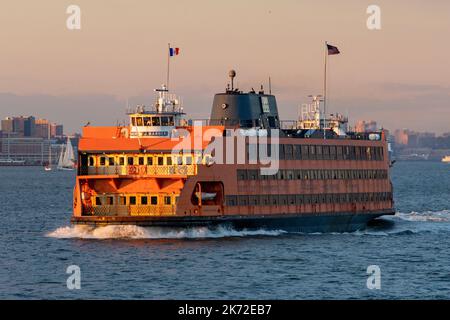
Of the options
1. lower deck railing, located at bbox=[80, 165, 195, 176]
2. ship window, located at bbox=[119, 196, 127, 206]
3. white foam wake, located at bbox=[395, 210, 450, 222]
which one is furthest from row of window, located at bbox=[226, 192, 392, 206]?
white foam wake, located at bbox=[395, 210, 450, 222]

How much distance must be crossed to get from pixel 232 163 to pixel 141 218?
19.9ft

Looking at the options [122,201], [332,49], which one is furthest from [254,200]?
[332,49]

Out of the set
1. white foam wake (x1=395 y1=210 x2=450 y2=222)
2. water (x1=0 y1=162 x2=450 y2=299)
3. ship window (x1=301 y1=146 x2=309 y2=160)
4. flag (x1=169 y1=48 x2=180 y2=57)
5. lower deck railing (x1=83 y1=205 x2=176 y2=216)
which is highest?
flag (x1=169 y1=48 x2=180 y2=57)

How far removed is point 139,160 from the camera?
205 feet

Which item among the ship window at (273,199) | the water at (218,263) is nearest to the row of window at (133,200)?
the water at (218,263)

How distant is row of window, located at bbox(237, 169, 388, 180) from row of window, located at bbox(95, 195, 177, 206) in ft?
14.2

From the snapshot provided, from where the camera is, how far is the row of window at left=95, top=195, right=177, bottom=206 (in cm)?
6153

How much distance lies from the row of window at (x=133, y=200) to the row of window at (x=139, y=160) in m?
1.84

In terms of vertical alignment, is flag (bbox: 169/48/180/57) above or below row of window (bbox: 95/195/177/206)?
above

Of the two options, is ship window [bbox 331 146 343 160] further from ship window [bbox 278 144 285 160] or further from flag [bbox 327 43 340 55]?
flag [bbox 327 43 340 55]

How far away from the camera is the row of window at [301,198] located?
63.1 m

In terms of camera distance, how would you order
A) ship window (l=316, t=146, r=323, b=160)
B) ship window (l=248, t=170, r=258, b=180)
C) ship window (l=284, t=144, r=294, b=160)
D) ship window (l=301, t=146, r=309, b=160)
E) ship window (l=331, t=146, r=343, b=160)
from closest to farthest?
ship window (l=248, t=170, r=258, b=180), ship window (l=284, t=144, r=294, b=160), ship window (l=301, t=146, r=309, b=160), ship window (l=316, t=146, r=323, b=160), ship window (l=331, t=146, r=343, b=160)
